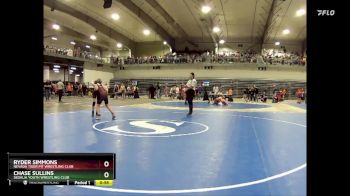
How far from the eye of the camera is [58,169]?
4.73 feet

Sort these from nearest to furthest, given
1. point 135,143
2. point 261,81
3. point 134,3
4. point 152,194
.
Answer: point 152,194, point 135,143, point 134,3, point 261,81

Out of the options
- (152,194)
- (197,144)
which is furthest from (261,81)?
(152,194)

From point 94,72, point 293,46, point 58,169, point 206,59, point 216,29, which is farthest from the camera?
→ point 293,46

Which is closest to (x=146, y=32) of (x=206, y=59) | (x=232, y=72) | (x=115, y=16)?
(x=115, y=16)

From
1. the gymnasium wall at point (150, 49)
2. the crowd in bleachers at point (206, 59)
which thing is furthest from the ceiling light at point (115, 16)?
the gymnasium wall at point (150, 49)

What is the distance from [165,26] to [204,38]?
7.95 meters

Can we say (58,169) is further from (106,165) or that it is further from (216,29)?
(216,29)

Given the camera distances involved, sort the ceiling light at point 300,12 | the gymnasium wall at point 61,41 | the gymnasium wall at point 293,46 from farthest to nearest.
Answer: the gymnasium wall at point 293,46
the gymnasium wall at point 61,41
the ceiling light at point 300,12

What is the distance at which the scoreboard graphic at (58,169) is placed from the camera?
1437mm

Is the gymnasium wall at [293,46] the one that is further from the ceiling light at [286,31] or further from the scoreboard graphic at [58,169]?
the scoreboard graphic at [58,169]

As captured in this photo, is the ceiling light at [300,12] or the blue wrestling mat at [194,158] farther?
the ceiling light at [300,12]

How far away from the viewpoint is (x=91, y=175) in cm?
147

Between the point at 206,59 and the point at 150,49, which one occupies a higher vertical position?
the point at 150,49
